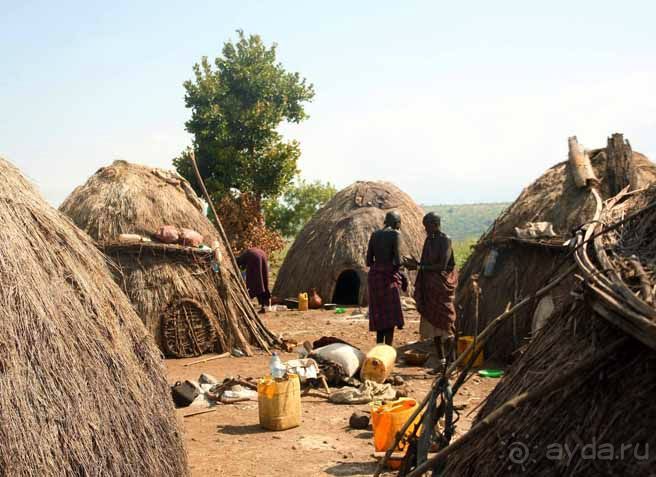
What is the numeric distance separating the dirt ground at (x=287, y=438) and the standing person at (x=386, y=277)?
0.76 metres

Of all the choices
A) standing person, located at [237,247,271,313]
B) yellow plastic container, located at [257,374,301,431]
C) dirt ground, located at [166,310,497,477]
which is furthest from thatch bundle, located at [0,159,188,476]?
standing person, located at [237,247,271,313]

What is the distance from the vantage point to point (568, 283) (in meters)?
9.09

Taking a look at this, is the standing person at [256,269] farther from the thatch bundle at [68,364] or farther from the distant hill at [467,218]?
the distant hill at [467,218]

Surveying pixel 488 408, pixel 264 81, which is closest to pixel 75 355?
pixel 488 408

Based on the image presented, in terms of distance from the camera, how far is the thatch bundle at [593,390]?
2.52m

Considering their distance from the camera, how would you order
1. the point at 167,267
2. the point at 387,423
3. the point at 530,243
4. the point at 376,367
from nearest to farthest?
the point at 387,423 < the point at 376,367 < the point at 530,243 < the point at 167,267

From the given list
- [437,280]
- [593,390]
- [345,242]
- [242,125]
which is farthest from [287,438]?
[242,125]

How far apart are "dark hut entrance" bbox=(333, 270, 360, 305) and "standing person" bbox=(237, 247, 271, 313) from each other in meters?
2.94

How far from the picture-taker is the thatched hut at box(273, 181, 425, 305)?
16375mm

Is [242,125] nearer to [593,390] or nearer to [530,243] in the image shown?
[530,243]

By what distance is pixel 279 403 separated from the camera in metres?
7.07

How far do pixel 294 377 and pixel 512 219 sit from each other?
5042mm

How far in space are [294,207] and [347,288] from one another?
7752 mm

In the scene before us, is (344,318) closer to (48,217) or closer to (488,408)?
(48,217)
